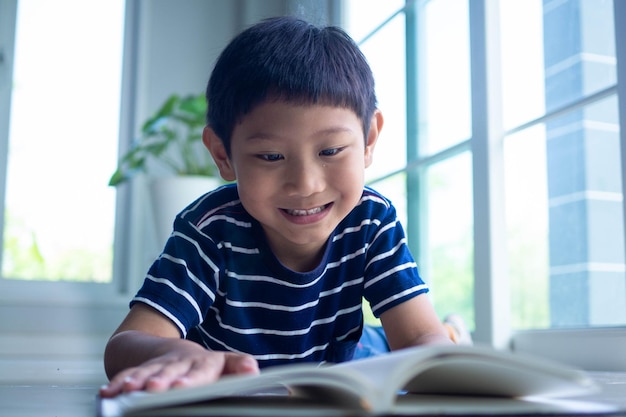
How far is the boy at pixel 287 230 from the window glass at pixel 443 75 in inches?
34.9

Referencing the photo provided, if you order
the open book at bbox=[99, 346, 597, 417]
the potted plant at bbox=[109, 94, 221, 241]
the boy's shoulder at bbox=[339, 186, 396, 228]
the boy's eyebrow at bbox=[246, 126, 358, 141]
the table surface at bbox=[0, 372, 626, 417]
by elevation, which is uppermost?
the potted plant at bbox=[109, 94, 221, 241]

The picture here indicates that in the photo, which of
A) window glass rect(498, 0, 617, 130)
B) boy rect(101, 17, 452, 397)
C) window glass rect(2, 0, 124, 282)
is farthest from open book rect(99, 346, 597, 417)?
window glass rect(2, 0, 124, 282)

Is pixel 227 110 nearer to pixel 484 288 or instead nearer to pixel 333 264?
pixel 333 264

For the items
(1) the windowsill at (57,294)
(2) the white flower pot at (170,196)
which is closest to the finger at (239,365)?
(2) the white flower pot at (170,196)

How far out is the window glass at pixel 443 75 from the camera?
191cm

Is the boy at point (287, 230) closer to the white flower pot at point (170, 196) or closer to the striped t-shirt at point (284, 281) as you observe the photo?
the striped t-shirt at point (284, 281)

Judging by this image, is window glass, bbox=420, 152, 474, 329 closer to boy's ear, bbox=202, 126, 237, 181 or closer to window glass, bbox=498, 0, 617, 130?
window glass, bbox=498, 0, 617, 130

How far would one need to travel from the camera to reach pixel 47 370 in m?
2.22

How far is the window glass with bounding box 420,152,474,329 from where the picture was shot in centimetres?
188

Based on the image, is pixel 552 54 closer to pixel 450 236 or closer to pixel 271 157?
pixel 450 236

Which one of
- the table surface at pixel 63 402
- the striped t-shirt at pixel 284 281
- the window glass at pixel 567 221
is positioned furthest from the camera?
the window glass at pixel 567 221

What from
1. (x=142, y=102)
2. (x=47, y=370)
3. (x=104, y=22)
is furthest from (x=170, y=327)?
(x=104, y=22)

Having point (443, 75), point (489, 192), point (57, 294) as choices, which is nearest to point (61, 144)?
point (57, 294)

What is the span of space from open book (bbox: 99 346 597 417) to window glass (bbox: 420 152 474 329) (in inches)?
50.1
